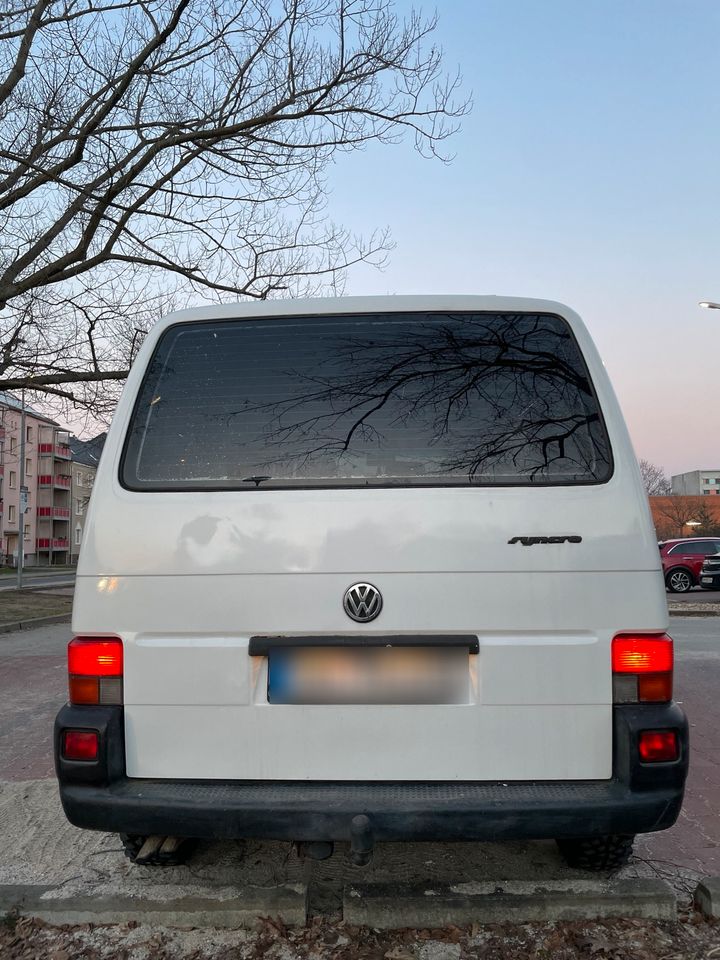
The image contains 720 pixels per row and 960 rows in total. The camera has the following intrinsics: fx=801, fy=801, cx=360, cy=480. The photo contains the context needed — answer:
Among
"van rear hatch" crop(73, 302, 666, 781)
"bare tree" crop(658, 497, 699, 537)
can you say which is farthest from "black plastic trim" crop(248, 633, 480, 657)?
"bare tree" crop(658, 497, 699, 537)

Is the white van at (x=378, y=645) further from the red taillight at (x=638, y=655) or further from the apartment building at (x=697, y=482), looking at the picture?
the apartment building at (x=697, y=482)

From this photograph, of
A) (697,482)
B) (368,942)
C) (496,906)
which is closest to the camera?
(368,942)

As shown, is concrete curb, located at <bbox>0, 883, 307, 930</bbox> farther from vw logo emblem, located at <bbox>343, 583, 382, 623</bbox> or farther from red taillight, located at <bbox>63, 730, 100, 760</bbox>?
vw logo emblem, located at <bbox>343, 583, 382, 623</bbox>

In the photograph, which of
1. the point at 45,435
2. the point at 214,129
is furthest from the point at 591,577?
the point at 45,435

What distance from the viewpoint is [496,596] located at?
7.81 feet

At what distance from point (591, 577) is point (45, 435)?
3164 inches

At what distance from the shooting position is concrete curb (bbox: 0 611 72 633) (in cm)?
1414

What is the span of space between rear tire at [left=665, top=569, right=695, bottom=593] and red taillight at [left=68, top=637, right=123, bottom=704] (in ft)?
72.5

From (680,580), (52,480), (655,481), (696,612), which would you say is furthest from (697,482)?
(696,612)

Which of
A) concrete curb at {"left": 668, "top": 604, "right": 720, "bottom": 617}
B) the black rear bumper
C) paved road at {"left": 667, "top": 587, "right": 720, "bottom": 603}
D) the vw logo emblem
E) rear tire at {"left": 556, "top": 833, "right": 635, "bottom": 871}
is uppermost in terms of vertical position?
the vw logo emblem

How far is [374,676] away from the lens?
2.40m

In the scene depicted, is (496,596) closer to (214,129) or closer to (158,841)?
(158,841)

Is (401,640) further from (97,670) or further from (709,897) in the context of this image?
(709,897)

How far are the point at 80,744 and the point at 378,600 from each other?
1004 mm
